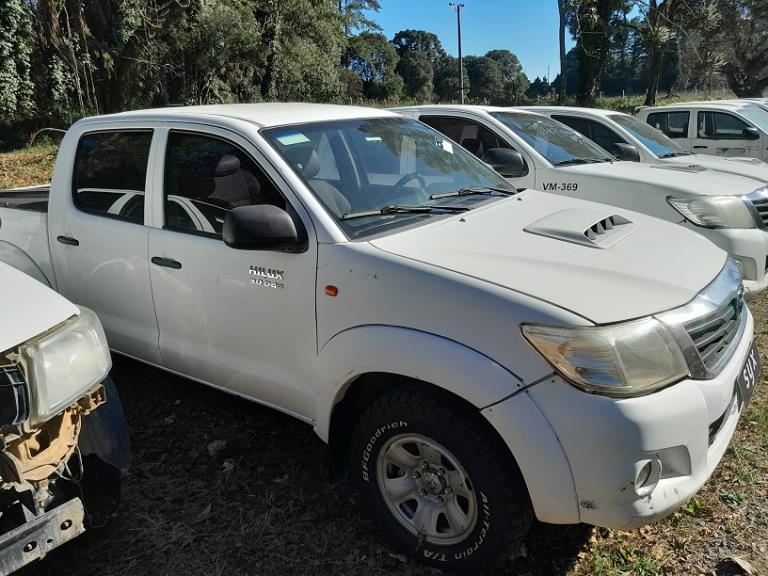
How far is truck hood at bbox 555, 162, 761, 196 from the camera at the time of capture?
5383 millimetres

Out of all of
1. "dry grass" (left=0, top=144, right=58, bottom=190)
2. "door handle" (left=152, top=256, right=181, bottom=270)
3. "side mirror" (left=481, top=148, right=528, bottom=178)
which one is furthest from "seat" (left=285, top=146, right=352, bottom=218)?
"dry grass" (left=0, top=144, right=58, bottom=190)

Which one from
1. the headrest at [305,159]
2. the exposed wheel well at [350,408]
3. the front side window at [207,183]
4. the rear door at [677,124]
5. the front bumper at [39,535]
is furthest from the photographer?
the rear door at [677,124]

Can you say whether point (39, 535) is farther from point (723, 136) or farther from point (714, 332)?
point (723, 136)

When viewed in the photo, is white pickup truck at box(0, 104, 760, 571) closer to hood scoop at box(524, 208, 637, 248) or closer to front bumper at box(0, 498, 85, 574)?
hood scoop at box(524, 208, 637, 248)

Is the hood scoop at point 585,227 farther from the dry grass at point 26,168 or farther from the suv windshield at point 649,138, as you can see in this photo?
the dry grass at point 26,168

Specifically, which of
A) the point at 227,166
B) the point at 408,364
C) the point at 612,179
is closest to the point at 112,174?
the point at 227,166

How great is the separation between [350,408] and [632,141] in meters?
6.46

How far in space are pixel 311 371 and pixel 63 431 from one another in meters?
1.01

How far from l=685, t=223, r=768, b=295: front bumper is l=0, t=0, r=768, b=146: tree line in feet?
63.1

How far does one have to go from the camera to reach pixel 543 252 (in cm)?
252

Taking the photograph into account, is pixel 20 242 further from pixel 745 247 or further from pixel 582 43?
pixel 582 43

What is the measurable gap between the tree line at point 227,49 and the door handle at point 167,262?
18.2 meters

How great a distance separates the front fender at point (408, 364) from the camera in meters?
2.12

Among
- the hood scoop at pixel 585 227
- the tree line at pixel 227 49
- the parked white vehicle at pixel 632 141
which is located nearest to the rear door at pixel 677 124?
the parked white vehicle at pixel 632 141
